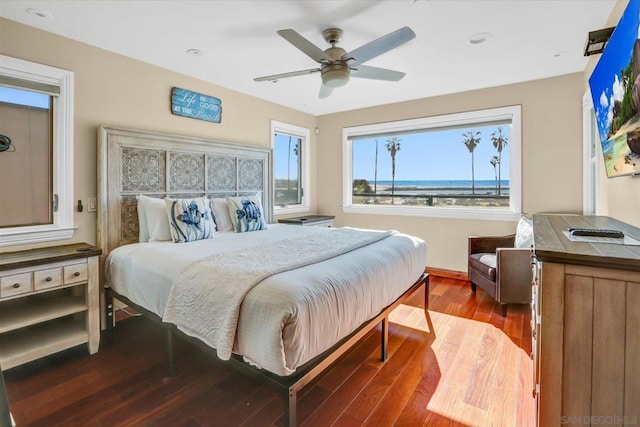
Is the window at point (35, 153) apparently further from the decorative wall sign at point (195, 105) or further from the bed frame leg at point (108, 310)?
the decorative wall sign at point (195, 105)

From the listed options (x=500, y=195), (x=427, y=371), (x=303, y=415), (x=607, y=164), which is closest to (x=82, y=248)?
(x=303, y=415)

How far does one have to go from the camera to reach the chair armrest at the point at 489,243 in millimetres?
3906

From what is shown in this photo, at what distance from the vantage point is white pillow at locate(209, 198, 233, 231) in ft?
11.9

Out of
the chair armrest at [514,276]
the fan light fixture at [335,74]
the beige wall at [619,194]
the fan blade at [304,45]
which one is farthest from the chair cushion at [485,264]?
the fan blade at [304,45]

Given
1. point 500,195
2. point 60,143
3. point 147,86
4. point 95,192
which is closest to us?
point 60,143

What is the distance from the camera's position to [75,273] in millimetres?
2441

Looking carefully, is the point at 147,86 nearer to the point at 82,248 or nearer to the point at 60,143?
the point at 60,143

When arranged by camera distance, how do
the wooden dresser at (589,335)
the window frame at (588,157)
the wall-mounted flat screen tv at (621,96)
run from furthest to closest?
the window frame at (588,157) < the wall-mounted flat screen tv at (621,96) < the wooden dresser at (589,335)

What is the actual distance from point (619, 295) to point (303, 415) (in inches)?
65.1

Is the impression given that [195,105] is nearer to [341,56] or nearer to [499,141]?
[341,56]

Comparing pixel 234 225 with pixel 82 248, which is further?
pixel 234 225

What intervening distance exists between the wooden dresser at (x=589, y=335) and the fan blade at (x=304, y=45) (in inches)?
77.5

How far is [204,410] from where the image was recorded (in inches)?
74.9

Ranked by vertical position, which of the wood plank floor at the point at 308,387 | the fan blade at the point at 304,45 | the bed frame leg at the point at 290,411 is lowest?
the wood plank floor at the point at 308,387
